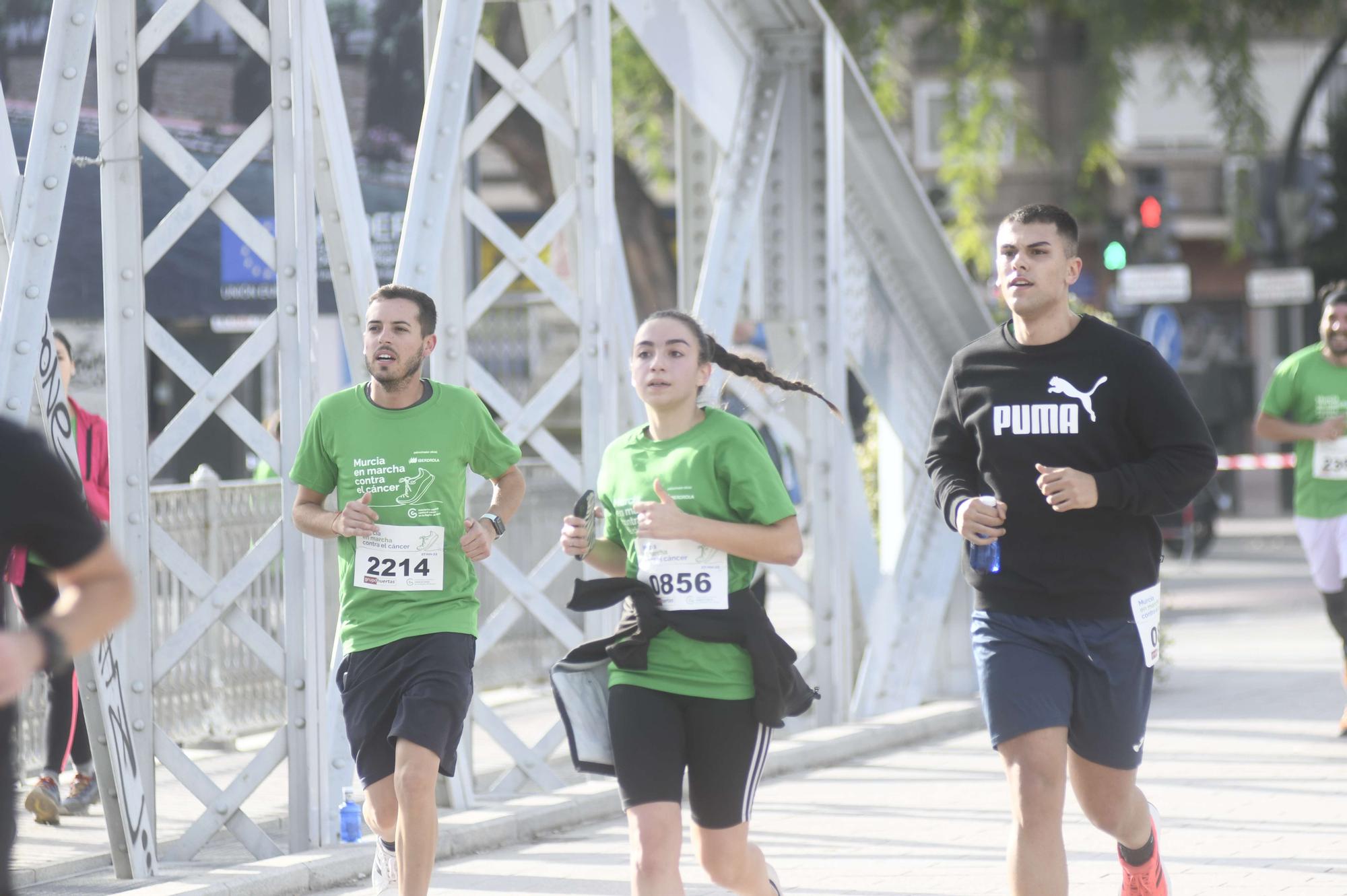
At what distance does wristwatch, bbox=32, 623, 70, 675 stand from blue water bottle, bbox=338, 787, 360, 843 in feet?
13.9

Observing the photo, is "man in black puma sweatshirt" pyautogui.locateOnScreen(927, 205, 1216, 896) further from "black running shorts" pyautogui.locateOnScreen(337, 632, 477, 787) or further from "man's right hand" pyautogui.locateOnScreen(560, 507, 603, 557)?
"black running shorts" pyautogui.locateOnScreen(337, 632, 477, 787)

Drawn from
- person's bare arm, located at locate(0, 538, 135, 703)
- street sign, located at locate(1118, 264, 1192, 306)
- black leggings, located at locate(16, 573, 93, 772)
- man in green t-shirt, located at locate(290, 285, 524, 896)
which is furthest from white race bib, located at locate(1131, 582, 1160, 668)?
street sign, located at locate(1118, 264, 1192, 306)

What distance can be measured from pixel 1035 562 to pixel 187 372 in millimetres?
3174

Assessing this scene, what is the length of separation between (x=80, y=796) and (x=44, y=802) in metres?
0.40

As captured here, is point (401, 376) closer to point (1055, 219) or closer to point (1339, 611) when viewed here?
point (1055, 219)

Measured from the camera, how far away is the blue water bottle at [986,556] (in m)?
5.00

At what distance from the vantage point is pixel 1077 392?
4953 millimetres

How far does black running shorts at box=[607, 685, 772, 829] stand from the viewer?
4770mm

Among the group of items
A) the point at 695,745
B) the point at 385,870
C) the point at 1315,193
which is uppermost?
the point at 1315,193

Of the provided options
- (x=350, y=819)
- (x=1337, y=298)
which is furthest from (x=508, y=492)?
(x=1337, y=298)

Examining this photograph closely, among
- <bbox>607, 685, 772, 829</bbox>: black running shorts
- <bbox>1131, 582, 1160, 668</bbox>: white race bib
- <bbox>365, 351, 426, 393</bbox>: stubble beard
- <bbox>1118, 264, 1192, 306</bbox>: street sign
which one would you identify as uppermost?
<bbox>1118, 264, 1192, 306</bbox>: street sign

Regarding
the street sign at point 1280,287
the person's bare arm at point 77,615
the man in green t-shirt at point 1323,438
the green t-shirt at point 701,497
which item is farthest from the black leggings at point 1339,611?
the street sign at point 1280,287

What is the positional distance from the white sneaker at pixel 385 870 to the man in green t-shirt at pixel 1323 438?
213 inches

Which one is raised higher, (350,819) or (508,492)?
(508,492)
